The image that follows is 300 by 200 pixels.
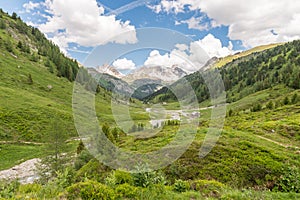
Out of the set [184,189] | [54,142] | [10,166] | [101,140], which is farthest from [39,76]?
[184,189]

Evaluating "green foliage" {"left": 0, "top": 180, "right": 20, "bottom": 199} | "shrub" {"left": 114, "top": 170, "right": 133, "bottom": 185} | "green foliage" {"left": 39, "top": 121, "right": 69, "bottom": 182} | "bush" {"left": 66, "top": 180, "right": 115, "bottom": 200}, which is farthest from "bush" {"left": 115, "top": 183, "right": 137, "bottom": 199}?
"green foliage" {"left": 39, "top": 121, "right": 69, "bottom": 182}

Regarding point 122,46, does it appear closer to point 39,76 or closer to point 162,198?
point 162,198

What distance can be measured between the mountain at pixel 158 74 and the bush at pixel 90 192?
532 centimetres

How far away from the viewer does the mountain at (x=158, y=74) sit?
11.0 metres

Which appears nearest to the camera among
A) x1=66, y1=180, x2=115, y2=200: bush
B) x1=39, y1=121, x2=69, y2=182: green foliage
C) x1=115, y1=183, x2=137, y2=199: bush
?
x1=66, y1=180, x2=115, y2=200: bush

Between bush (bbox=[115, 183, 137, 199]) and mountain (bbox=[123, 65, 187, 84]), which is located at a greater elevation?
mountain (bbox=[123, 65, 187, 84])

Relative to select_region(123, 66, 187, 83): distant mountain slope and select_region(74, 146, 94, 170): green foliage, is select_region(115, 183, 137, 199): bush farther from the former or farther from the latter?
select_region(74, 146, 94, 170): green foliage

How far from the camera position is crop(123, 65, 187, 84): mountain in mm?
11000

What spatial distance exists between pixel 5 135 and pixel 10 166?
12.6 m

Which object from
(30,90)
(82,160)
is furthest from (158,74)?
(30,90)

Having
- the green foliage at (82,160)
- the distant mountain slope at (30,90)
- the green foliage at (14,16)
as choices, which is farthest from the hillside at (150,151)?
the green foliage at (14,16)

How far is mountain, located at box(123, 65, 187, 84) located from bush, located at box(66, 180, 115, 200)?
5323 mm

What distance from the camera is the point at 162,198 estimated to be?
819 cm

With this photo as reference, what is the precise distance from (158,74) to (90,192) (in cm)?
682
